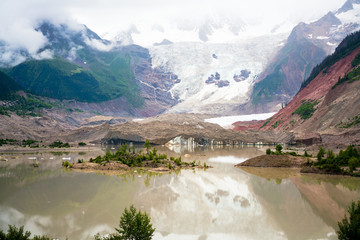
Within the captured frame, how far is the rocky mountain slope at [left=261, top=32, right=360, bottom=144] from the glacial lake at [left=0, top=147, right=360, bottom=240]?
84.3ft

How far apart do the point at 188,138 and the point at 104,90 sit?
398ft

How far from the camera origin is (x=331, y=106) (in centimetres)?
6244

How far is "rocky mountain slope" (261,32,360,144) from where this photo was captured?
168 feet

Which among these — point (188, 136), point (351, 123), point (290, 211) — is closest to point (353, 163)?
point (290, 211)

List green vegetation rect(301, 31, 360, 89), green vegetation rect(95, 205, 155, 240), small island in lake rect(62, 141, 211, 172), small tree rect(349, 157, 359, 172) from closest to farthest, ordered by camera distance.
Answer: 1. green vegetation rect(95, 205, 155, 240)
2. small tree rect(349, 157, 359, 172)
3. small island in lake rect(62, 141, 211, 172)
4. green vegetation rect(301, 31, 360, 89)

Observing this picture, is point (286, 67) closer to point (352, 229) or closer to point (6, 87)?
point (6, 87)

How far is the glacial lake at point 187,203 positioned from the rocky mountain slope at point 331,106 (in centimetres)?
2571

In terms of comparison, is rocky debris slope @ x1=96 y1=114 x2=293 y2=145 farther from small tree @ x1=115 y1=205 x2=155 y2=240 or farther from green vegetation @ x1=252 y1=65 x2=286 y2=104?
green vegetation @ x1=252 y1=65 x2=286 y2=104

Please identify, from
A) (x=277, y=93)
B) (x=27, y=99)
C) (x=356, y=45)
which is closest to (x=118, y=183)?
(x=356, y=45)

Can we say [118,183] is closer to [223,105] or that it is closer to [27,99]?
[27,99]

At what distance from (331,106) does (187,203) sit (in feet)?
177

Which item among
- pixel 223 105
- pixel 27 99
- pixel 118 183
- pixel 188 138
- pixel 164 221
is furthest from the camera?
pixel 223 105

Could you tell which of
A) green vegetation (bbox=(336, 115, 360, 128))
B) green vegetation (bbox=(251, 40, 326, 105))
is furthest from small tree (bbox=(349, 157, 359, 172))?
green vegetation (bbox=(251, 40, 326, 105))

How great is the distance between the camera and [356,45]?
82.8 m
